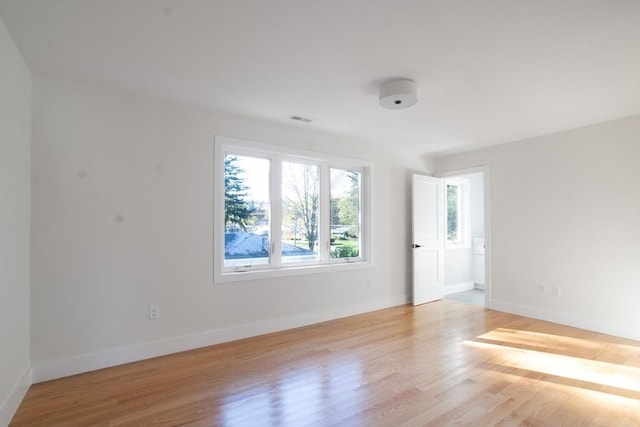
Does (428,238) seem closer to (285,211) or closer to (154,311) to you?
(285,211)

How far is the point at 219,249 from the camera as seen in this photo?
3500mm

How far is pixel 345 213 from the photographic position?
4762 mm

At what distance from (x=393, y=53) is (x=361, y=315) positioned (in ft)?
11.2

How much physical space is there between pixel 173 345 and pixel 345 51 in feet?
10.1

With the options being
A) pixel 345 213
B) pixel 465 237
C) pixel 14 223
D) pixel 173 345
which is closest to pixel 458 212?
pixel 465 237

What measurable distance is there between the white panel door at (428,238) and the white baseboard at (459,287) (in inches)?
20.9

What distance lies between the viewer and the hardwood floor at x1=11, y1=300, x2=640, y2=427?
2141 mm

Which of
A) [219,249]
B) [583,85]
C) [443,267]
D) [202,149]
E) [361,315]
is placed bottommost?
[361,315]

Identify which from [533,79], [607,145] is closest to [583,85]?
[533,79]

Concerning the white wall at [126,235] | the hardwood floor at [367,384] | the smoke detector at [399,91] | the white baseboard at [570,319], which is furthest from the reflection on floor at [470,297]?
the smoke detector at [399,91]

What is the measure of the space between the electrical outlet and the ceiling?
2.00 m

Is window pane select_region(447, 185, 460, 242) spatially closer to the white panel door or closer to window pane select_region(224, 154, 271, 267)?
the white panel door

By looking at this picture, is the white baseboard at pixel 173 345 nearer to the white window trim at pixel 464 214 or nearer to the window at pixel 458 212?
the window at pixel 458 212

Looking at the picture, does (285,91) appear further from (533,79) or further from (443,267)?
(443,267)
